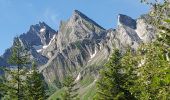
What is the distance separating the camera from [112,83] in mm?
36875

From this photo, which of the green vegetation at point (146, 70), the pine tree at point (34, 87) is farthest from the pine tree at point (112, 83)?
the pine tree at point (34, 87)

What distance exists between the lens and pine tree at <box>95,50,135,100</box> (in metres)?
36.9

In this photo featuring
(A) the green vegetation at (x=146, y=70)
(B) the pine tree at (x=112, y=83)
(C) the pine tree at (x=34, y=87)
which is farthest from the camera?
(C) the pine tree at (x=34, y=87)

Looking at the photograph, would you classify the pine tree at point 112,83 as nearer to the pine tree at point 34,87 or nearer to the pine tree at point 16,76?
the pine tree at point 16,76

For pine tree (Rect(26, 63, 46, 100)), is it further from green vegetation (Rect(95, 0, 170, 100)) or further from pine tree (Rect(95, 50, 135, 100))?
pine tree (Rect(95, 50, 135, 100))

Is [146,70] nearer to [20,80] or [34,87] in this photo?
[20,80]

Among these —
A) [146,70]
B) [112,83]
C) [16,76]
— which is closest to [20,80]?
[16,76]

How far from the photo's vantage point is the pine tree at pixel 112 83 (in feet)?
121

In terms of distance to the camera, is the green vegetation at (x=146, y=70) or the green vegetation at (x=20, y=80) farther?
the green vegetation at (x=20, y=80)

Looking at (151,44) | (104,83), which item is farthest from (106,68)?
(151,44)

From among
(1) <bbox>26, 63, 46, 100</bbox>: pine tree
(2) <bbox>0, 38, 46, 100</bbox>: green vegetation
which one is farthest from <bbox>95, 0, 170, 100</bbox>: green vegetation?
(1) <bbox>26, 63, 46, 100</bbox>: pine tree

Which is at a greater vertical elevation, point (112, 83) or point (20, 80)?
point (20, 80)

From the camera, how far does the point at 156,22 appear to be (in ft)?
71.2

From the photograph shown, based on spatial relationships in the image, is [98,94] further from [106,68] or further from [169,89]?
[169,89]
